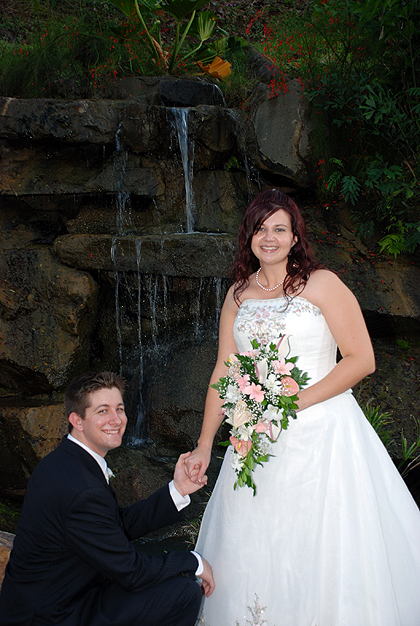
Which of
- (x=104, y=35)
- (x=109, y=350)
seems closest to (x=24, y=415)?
(x=109, y=350)

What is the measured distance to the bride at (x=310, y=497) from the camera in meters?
2.24

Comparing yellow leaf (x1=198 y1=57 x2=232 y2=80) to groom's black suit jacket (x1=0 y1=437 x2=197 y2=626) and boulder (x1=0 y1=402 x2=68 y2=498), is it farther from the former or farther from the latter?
groom's black suit jacket (x1=0 y1=437 x2=197 y2=626)

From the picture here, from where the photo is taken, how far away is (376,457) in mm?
2529

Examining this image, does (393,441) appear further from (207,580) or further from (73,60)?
(73,60)

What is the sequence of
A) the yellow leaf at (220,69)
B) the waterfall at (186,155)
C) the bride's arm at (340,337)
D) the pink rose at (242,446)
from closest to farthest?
the pink rose at (242,446) → the bride's arm at (340,337) → the waterfall at (186,155) → the yellow leaf at (220,69)

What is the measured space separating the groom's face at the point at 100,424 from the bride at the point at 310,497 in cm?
45

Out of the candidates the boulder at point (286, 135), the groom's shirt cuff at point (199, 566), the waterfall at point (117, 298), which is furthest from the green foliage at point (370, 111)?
Result: the groom's shirt cuff at point (199, 566)

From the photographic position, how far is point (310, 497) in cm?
237

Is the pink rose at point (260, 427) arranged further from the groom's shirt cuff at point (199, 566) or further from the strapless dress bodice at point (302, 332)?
the groom's shirt cuff at point (199, 566)

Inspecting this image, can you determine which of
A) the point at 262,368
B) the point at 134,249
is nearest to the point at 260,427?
the point at 262,368

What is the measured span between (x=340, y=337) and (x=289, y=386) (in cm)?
51

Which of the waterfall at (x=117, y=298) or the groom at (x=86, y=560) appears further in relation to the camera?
the waterfall at (x=117, y=298)

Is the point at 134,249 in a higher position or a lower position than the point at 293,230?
higher

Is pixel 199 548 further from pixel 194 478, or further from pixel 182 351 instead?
pixel 182 351
